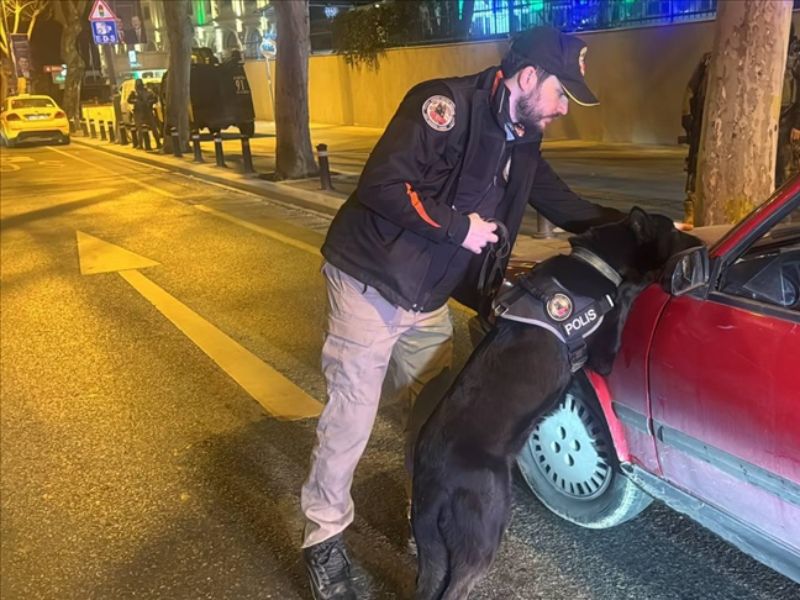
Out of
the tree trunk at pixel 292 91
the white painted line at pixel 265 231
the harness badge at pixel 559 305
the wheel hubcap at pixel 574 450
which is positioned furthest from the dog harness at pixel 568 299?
the tree trunk at pixel 292 91

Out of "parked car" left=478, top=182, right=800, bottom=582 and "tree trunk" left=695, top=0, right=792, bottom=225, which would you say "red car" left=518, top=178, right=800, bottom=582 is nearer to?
"parked car" left=478, top=182, right=800, bottom=582

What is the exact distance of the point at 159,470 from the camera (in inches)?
156

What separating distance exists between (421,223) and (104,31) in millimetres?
26196

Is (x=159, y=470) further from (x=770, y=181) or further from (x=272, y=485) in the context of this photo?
(x=770, y=181)

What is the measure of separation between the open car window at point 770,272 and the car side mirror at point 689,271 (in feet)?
0.28

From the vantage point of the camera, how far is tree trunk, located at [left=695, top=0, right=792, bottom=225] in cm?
536

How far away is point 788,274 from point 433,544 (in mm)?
1413

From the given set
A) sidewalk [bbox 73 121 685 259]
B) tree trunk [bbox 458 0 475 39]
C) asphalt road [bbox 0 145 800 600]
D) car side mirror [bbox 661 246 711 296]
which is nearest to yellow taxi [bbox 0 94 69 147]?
sidewalk [bbox 73 121 685 259]

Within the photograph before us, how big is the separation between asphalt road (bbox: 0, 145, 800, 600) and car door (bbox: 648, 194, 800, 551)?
611 millimetres

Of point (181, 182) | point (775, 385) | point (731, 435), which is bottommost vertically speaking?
point (181, 182)

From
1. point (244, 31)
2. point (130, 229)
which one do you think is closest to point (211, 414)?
point (130, 229)

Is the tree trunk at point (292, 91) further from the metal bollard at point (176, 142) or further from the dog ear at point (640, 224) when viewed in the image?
the dog ear at point (640, 224)

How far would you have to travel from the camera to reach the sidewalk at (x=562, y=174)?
9.70m

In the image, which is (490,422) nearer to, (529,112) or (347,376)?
(347,376)
